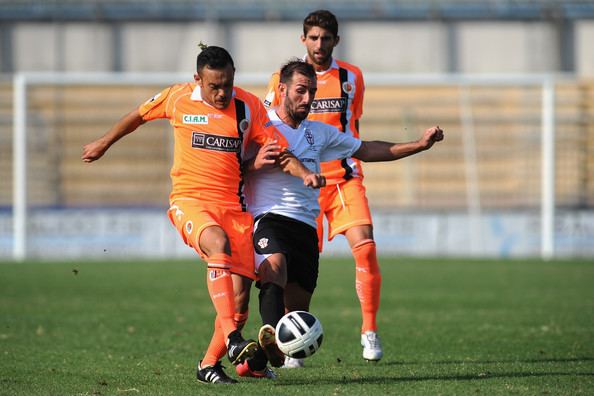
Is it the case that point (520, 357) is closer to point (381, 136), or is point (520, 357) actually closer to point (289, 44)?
point (381, 136)

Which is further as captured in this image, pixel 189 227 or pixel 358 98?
pixel 358 98

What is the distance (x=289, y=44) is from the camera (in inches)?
957

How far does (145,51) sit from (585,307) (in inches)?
587

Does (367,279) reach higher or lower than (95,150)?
lower

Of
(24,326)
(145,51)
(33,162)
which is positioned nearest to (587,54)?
(145,51)

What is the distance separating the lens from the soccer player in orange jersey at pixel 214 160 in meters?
6.78

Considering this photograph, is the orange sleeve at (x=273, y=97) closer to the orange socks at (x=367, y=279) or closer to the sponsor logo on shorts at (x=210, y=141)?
the sponsor logo on shorts at (x=210, y=141)

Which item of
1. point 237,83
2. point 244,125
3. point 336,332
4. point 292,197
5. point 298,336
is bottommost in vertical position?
point 336,332

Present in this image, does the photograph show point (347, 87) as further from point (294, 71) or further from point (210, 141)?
point (210, 141)

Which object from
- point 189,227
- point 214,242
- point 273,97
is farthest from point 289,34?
point 214,242

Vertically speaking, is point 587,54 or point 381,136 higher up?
point 587,54

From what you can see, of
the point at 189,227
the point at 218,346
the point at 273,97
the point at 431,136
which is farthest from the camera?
the point at 273,97

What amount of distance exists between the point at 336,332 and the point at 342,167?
2.20 meters

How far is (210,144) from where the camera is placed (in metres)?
6.93
